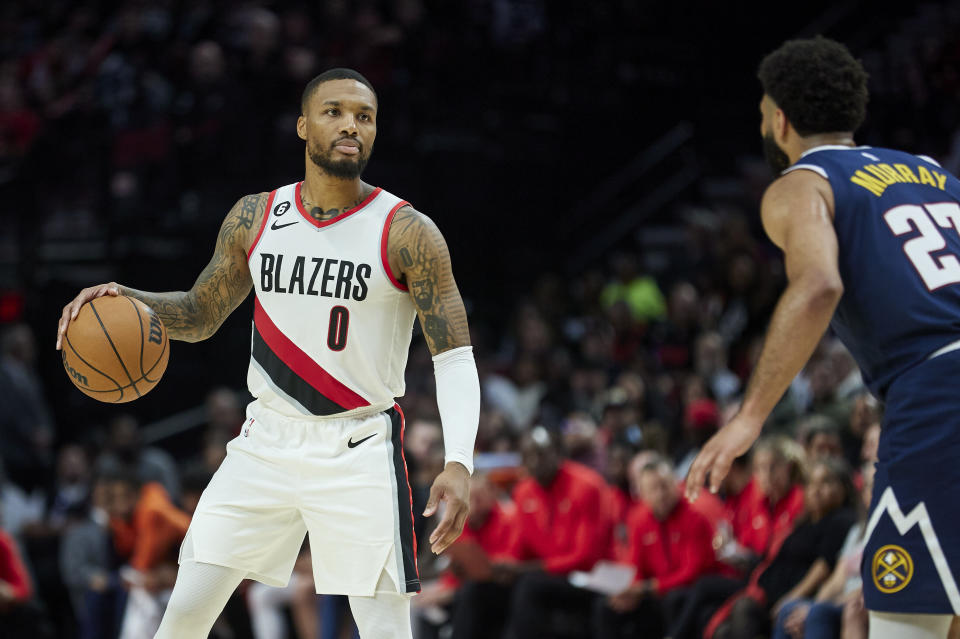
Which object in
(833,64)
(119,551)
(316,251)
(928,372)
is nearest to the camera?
(928,372)

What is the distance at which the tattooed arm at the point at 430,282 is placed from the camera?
12.5 ft

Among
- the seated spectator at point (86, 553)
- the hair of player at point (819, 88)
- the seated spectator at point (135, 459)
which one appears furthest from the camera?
the seated spectator at point (135, 459)

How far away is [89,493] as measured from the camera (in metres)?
9.52

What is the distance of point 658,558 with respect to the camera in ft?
24.4

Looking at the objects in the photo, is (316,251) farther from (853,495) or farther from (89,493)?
(89,493)

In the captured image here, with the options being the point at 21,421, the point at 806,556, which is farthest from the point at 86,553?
the point at 806,556

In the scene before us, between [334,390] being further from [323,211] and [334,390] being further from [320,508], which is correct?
[323,211]

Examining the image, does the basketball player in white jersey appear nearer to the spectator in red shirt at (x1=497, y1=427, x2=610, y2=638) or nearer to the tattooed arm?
the tattooed arm

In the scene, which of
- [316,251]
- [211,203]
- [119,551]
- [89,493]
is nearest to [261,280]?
[316,251]

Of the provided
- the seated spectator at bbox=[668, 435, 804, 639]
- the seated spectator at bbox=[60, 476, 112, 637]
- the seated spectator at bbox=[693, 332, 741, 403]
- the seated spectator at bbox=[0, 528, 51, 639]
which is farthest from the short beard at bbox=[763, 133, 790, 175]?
the seated spectator at bbox=[60, 476, 112, 637]

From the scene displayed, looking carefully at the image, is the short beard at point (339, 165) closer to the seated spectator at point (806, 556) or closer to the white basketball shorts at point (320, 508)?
the white basketball shorts at point (320, 508)

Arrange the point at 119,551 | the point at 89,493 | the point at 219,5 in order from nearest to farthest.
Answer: the point at 119,551 → the point at 89,493 → the point at 219,5

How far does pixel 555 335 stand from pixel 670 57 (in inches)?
181

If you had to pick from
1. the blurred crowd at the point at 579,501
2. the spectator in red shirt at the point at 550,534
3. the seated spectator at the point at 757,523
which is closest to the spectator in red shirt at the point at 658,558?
the blurred crowd at the point at 579,501
